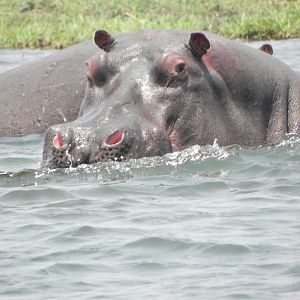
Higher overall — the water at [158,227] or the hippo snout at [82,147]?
the hippo snout at [82,147]

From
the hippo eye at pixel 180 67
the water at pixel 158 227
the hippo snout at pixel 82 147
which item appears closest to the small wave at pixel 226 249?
the water at pixel 158 227

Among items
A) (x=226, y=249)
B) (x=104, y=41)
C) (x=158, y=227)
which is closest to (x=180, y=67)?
(x=104, y=41)

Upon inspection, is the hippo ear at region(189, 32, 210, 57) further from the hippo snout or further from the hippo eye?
the hippo snout

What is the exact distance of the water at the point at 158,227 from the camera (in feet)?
19.2

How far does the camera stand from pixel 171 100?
8602 millimetres

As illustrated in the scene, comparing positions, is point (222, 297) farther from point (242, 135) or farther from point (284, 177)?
point (242, 135)

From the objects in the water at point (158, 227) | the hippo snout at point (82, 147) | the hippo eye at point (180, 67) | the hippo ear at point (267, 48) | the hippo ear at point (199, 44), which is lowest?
the water at point (158, 227)

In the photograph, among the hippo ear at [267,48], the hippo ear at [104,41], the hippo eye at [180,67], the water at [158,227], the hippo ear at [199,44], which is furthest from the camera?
the hippo ear at [267,48]

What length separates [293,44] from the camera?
56.5 ft

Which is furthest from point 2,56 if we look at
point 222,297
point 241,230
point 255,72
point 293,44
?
point 222,297

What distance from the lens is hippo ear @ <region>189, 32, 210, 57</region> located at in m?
8.73

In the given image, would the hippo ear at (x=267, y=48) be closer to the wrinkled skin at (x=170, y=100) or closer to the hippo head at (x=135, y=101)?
the wrinkled skin at (x=170, y=100)

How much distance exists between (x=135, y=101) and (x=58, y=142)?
0.77 meters

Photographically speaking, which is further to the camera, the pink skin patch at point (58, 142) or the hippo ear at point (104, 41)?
the hippo ear at point (104, 41)
